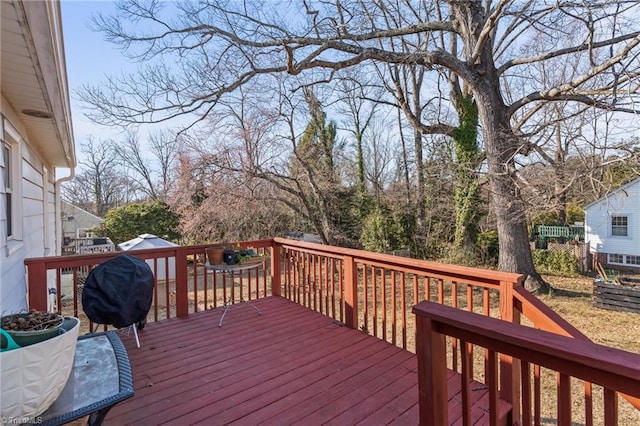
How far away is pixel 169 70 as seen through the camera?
22.8 ft

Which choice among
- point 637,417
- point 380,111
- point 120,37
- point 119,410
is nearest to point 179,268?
point 119,410

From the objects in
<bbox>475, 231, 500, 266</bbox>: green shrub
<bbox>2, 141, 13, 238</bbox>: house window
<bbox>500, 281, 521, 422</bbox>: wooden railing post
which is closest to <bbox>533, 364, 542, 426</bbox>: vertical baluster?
<bbox>500, 281, 521, 422</bbox>: wooden railing post

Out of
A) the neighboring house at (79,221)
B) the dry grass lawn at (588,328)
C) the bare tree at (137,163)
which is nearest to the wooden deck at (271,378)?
the dry grass lawn at (588,328)

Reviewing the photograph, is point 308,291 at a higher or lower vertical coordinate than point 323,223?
lower

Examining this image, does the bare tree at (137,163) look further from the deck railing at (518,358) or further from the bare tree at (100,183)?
the deck railing at (518,358)

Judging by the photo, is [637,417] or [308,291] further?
[308,291]

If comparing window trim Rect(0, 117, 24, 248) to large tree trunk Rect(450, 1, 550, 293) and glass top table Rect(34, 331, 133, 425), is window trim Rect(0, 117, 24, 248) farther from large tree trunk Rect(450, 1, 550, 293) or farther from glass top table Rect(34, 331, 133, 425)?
large tree trunk Rect(450, 1, 550, 293)

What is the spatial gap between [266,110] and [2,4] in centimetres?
843

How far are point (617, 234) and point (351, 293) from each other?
16.1 meters

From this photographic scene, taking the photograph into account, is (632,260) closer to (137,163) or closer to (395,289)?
(395,289)

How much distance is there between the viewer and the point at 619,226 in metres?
14.1

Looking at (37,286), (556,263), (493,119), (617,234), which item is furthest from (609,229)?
(37,286)

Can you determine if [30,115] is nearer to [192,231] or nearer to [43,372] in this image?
[43,372]

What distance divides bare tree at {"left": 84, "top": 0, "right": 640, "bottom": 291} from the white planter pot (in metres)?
5.48
